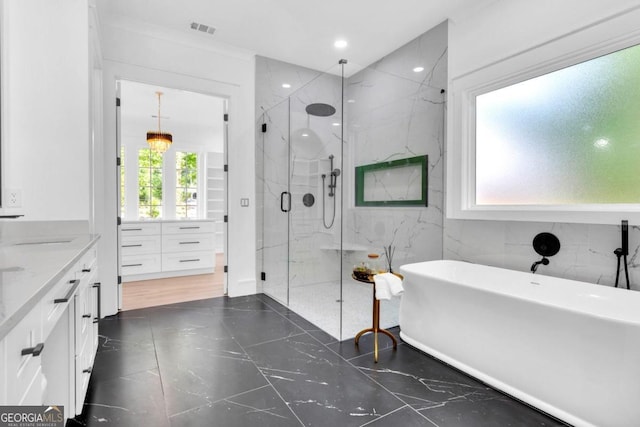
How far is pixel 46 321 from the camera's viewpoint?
968 mm

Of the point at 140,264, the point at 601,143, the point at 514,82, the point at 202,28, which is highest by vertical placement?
the point at 202,28

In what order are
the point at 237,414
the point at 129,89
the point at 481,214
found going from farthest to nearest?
1. the point at 129,89
2. the point at 481,214
3. the point at 237,414

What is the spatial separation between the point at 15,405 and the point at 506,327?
206 cm

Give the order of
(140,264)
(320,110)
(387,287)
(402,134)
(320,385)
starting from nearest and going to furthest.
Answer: (320,385)
(387,287)
(402,134)
(320,110)
(140,264)

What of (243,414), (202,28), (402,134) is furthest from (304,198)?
(243,414)

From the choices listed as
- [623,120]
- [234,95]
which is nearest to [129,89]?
[234,95]

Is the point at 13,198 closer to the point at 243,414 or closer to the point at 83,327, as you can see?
the point at 83,327

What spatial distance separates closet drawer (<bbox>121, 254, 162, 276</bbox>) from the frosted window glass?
4.21 m

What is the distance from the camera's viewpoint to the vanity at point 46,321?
0.70 meters

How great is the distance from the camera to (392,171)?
3428 millimetres

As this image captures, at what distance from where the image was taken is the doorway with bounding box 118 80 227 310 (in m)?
4.16

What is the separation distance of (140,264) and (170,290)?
841 millimetres

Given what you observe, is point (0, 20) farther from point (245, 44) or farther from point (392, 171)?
point (392, 171)

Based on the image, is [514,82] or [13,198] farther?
[514,82]
